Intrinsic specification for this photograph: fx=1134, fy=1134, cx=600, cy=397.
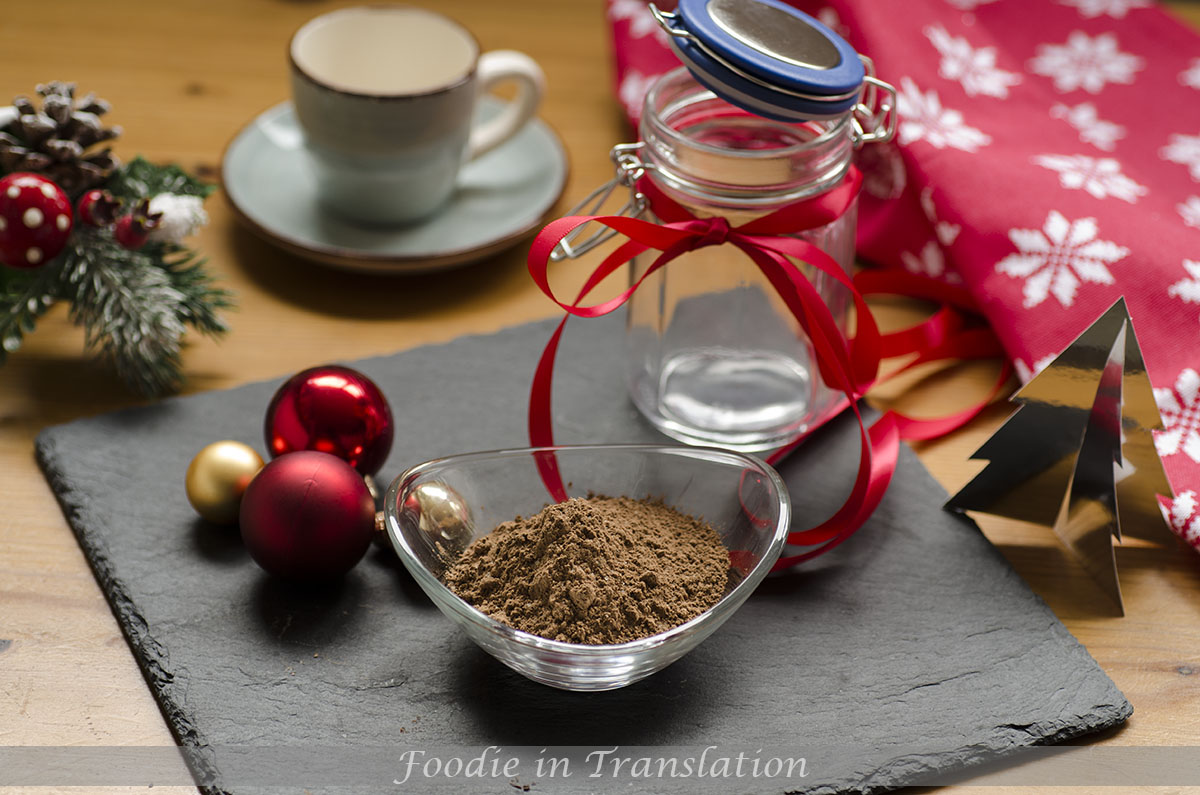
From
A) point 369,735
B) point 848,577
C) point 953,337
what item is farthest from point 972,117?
point 369,735

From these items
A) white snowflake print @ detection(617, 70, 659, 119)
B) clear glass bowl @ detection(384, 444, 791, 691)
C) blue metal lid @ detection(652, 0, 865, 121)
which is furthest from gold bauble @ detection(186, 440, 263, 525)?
white snowflake print @ detection(617, 70, 659, 119)

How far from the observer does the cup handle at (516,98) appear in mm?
1014

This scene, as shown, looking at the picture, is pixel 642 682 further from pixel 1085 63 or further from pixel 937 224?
pixel 1085 63

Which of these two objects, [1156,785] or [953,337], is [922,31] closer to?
[953,337]

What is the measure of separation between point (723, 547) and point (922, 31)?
0.57 m

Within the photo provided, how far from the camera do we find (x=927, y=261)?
0.97 metres

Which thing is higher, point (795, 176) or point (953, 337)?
point (795, 176)

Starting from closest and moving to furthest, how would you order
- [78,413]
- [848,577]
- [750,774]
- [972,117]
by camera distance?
[750,774] → [848,577] → [78,413] → [972,117]

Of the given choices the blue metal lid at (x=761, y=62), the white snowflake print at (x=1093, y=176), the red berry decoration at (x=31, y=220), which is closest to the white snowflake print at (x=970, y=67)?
the white snowflake print at (x=1093, y=176)

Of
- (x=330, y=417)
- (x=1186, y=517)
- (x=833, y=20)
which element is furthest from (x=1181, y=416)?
(x=330, y=417)

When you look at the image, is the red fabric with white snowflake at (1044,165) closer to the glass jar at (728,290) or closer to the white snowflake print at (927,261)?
the white snowflake print at (927,261)

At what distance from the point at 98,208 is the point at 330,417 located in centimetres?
26

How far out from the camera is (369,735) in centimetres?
61

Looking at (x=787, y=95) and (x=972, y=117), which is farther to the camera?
(x=972, y=117)
